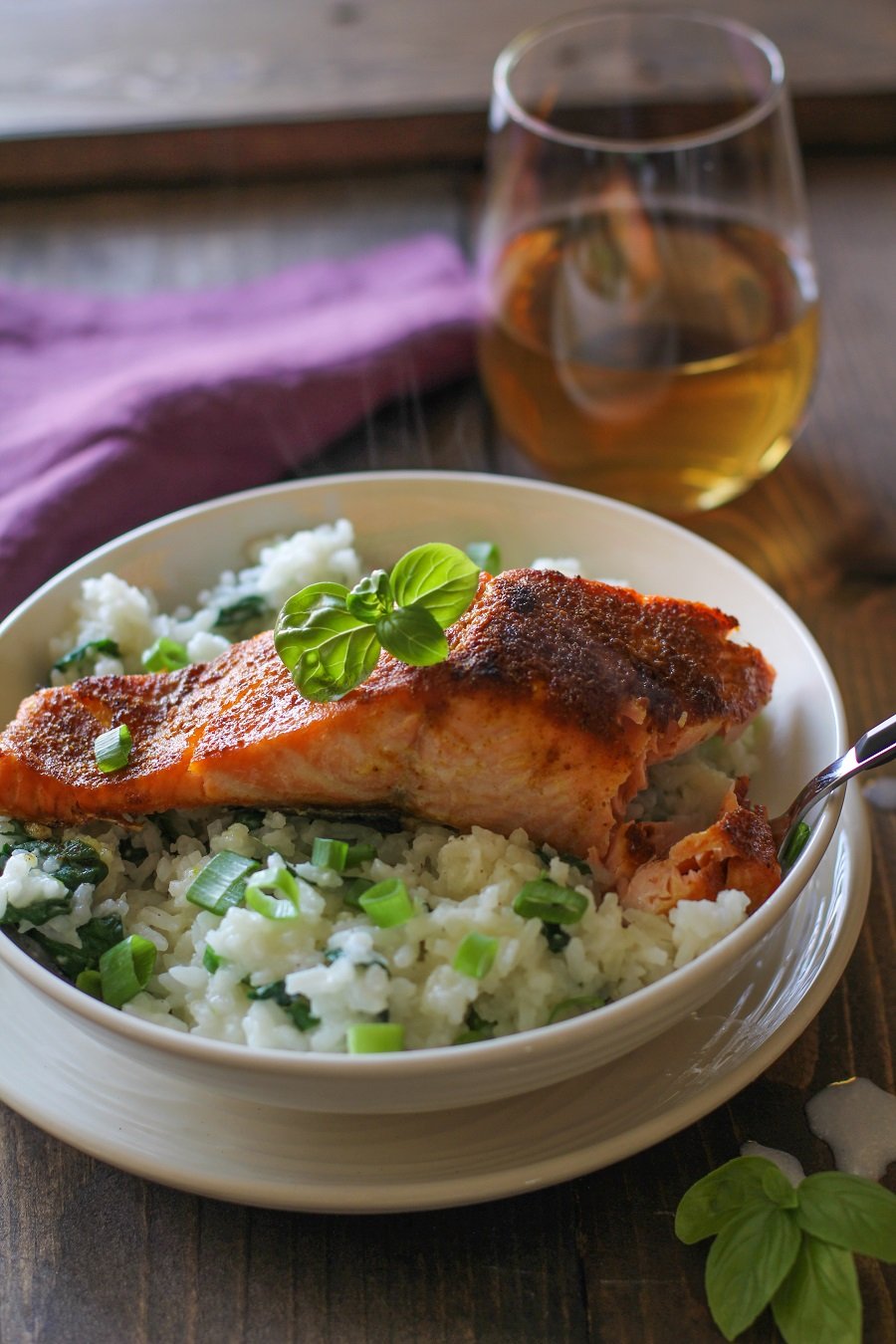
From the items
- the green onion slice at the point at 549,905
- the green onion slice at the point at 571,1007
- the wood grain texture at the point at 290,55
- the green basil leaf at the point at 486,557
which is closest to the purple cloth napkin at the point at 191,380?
the wood grain texture at the point at 290,55

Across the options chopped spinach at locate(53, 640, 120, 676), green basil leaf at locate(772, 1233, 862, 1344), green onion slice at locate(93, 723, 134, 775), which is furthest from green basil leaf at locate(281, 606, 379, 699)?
green basil leaf at locate(772, 1233, 862, 1344)

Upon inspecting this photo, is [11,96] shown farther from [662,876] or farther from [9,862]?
[662,876]

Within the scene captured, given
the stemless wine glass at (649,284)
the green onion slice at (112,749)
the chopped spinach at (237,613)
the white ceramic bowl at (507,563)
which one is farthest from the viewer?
the stemless wine glass at (649,284)

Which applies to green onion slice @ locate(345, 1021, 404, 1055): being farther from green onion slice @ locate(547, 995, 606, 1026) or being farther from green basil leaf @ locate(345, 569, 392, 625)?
green basil leaf @ locate(345, 569, 392, 625)

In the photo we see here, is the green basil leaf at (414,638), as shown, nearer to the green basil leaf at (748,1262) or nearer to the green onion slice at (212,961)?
the green onion slice at (212,961)

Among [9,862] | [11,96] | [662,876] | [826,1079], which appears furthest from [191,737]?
[11,96]
